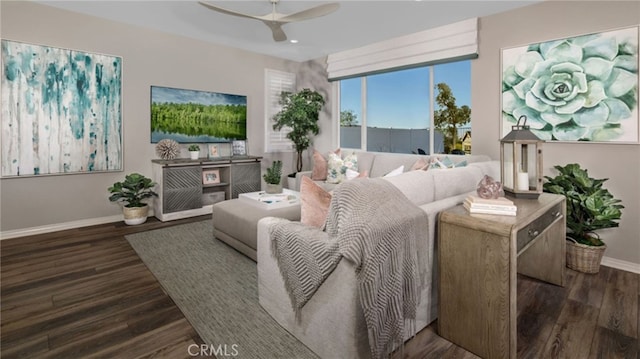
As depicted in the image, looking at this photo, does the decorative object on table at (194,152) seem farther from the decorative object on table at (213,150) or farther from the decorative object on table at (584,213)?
the decorative object on table at (584,213)

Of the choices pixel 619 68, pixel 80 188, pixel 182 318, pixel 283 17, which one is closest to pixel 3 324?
pixel 182 318

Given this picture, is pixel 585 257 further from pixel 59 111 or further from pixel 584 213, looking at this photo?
pixel 59 111

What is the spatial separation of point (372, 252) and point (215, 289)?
1.50m

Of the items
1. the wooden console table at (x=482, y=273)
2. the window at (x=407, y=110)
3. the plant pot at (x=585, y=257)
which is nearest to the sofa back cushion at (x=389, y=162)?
the window at (x=407, y=110)

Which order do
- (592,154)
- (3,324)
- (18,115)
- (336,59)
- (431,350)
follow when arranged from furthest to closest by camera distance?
(336,59), (18,115), (592,154), (3,324), (431,350)

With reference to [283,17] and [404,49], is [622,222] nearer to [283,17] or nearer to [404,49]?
[404,49]

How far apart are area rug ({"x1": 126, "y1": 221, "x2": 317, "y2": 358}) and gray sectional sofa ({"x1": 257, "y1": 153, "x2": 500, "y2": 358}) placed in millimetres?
118

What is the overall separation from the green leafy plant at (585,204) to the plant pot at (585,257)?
0.30 ft

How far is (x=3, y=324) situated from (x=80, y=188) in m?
2.43

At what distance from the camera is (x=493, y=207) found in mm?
1748

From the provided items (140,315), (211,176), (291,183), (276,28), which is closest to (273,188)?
(211,176)

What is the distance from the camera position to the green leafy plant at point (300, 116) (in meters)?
5.43

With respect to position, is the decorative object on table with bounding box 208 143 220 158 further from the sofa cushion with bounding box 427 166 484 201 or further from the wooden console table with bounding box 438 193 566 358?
the wooden console table with bounding box 438 193 566 358

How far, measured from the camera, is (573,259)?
2848 mm
